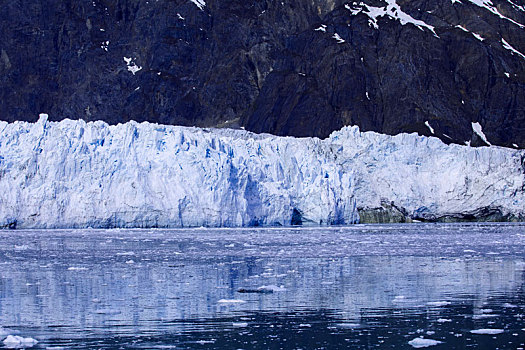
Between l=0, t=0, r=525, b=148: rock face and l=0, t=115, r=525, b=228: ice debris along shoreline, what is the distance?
141ft

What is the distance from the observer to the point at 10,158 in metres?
34.0

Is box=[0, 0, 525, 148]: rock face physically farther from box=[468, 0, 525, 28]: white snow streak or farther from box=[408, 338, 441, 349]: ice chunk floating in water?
box=[408, 338, 441, 349]: ice chunk floating in water

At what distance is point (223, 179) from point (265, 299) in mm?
22744

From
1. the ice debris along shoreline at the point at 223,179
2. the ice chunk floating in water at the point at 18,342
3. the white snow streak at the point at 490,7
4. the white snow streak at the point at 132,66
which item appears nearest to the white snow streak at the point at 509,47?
the white snow streak at the point at 490,7

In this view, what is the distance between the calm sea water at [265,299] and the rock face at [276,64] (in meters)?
68.6

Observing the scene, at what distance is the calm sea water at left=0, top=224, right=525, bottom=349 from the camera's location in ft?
31.2

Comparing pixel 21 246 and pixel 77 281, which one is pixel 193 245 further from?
pixel 77 281

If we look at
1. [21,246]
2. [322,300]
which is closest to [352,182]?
[21,246]

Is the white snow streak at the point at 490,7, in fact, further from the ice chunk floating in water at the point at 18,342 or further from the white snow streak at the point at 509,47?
the ice chunk floating in water at the point at 18,342

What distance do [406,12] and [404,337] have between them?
93.7 metres

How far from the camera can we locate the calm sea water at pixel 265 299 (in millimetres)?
9508

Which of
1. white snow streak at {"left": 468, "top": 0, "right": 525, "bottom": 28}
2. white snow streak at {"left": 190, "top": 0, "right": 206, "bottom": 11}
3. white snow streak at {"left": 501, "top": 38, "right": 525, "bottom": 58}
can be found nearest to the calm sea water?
white snow streak at {"left": 501, "top": 38, "right": 525, "bottom": 58}

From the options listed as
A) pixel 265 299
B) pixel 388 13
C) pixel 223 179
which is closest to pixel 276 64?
pixel 388 13

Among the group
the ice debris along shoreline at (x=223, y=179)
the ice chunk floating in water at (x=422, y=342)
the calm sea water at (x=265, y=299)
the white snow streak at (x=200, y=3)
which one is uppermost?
the white snow streak at (x=200, y=3)
